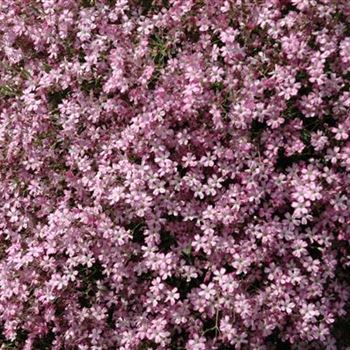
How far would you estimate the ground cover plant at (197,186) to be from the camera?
324 centimetres

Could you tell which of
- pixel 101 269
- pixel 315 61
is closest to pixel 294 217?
pixel 315 61

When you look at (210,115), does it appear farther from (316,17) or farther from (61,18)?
(61,18)

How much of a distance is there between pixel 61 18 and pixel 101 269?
114 centimetres

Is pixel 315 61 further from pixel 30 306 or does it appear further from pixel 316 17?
pixel 30 306

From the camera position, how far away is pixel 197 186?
3293 millimetres

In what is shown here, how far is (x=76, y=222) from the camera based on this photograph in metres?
3.48

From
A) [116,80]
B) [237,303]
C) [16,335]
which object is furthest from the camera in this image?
[16,335]

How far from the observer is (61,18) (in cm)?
366

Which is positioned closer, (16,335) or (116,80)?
(116,80)

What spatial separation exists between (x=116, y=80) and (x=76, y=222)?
0.63 meters

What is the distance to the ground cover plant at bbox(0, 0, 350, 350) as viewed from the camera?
3244mm

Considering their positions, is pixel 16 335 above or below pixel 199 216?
below

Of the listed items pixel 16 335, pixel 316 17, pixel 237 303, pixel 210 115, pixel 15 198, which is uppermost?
pixel 316 17

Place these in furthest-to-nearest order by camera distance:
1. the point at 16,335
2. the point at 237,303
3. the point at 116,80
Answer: the point at 16,335 < the point at 116,80 < the point at 237,303
